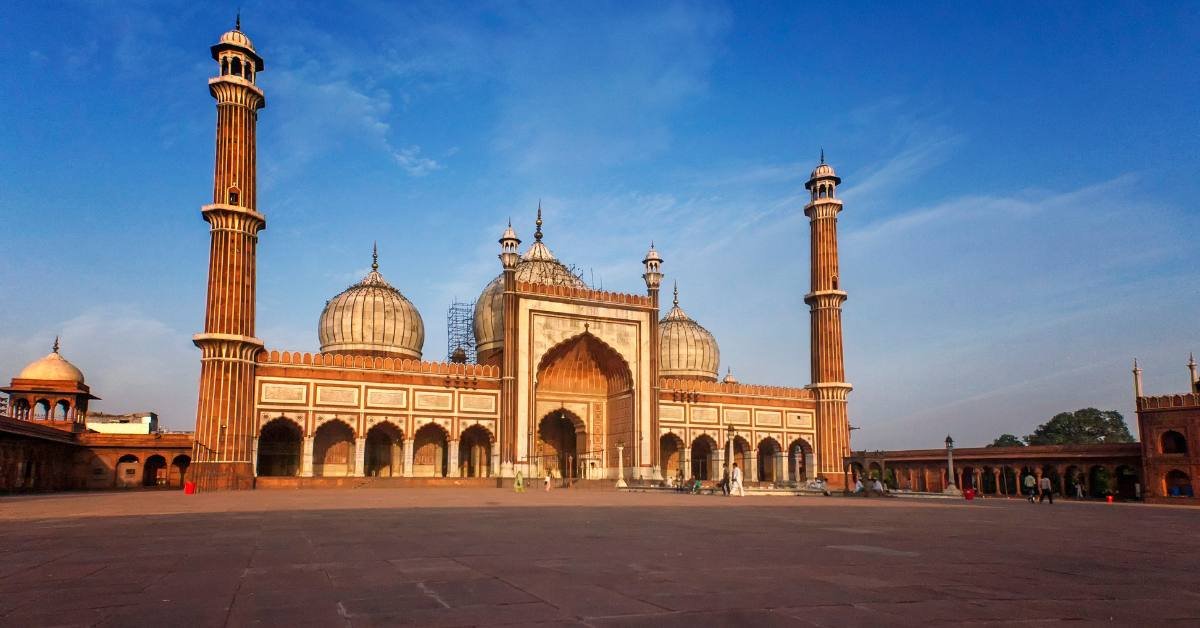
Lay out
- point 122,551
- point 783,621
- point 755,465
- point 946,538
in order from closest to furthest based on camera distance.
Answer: point 783,621 → point 122,551 → point 946,538 → point 755,465

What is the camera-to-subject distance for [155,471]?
139 feet

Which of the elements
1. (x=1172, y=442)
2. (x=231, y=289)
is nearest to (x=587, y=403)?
(x=231, y=289)

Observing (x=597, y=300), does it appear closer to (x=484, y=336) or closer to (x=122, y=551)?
(x=484, y=336)

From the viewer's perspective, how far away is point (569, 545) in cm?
934

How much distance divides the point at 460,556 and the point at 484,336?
132ft

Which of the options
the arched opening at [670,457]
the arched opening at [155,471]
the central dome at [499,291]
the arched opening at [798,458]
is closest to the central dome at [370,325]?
the central dome at [499,291]

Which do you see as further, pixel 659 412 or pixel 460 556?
pixel 659 412

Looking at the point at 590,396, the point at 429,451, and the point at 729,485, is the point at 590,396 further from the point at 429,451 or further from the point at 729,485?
the point at 729,485

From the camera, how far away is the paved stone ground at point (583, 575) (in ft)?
16.3

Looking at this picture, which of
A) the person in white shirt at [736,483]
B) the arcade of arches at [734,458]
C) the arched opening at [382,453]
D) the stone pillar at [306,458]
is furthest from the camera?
the arcade of arches at [734,458]

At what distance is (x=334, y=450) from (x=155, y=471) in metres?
11.5

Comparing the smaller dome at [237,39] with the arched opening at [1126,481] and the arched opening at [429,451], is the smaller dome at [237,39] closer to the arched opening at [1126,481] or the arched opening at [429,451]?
the arched opening at [429,451]

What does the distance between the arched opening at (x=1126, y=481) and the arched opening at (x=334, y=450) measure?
113 feet

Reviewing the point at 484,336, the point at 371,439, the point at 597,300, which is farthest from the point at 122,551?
the point at 484,336
